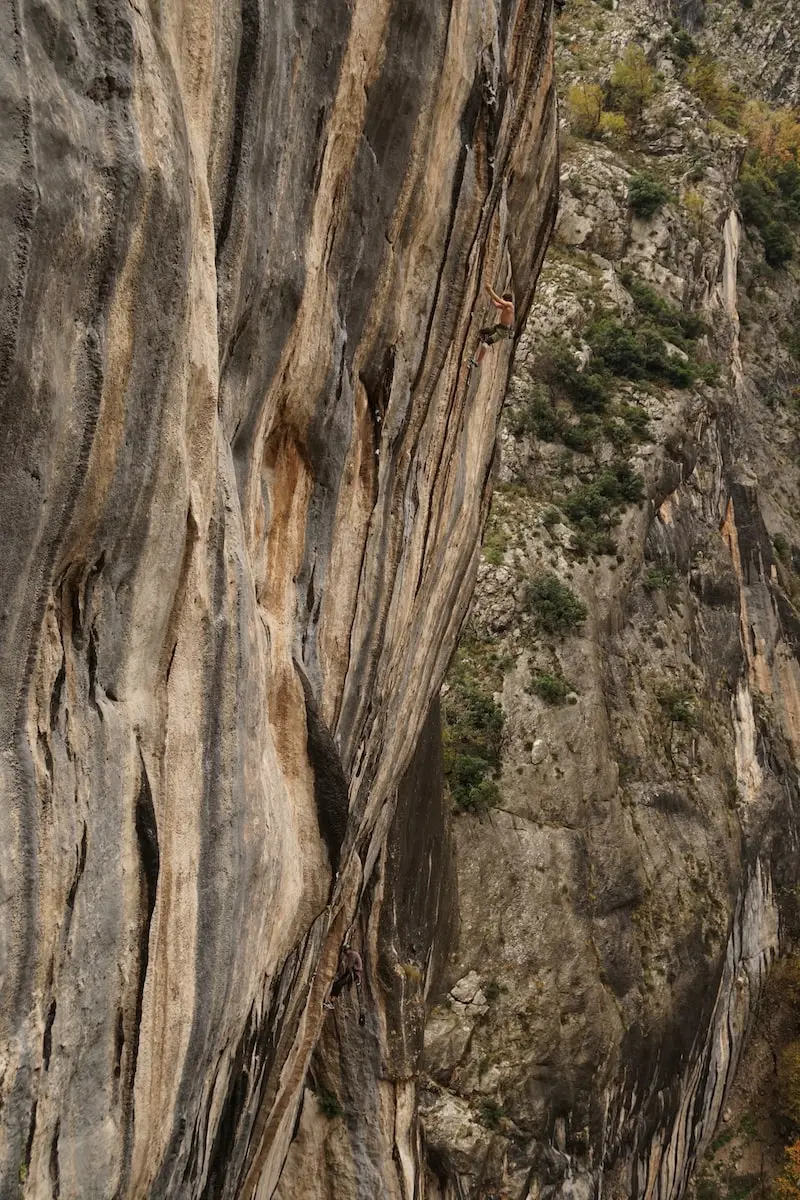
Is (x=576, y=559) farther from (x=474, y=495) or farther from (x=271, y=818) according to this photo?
(x=271, y=818)

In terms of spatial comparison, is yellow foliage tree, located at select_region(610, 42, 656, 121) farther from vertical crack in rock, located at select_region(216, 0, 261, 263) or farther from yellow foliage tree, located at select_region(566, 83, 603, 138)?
vertical crack in rock, located at select_region(216, 0, 261, 263)

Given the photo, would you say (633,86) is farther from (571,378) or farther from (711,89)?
(571,378)

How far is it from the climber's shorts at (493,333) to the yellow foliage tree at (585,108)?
91.8 ft

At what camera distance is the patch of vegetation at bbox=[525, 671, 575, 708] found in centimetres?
2077

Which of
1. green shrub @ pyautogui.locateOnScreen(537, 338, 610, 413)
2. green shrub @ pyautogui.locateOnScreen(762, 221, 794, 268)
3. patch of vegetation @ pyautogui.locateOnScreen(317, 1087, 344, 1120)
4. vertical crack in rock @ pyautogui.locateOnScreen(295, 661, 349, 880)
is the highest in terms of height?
green shrub @ pyautogui.locateOnScreen(762, 221, 794, 268)

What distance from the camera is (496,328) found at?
401 inches

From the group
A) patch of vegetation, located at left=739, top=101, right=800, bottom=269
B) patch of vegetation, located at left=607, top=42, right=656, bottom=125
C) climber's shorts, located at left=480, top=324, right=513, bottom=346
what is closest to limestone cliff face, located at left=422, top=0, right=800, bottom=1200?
patch of vegetation, located at left=607, top=42, right=656, bottom=125

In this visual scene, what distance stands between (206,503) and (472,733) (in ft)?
51.6

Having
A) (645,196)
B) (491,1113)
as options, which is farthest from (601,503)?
(491,1113)

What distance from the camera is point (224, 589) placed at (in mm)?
5500

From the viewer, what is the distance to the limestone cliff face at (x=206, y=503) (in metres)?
3.93

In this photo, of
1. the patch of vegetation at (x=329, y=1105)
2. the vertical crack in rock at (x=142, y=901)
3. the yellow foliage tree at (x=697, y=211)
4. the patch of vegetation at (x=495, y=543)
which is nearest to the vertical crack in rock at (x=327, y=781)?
the vertical crack in rock at (x=142, y=901)

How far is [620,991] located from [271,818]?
1506 cm

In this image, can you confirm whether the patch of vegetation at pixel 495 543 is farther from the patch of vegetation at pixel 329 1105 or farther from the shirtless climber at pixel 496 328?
the patch of vegetation at pixel 329 1105
